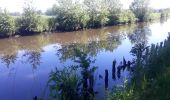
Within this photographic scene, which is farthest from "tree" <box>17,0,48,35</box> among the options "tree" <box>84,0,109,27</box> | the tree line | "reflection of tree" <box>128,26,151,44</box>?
"reflection of tree" <box>128,26,151,44</box>

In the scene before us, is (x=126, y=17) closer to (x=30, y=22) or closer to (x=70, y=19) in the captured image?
(x=70, y=19)

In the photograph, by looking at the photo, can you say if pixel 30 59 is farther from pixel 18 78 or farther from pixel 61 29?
pixel 61 29

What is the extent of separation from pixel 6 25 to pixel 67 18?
44.4ft

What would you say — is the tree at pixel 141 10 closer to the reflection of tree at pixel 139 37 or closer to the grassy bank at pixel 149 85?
the reflection of tree at pixel 139 37

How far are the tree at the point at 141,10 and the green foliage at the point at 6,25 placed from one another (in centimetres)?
4199

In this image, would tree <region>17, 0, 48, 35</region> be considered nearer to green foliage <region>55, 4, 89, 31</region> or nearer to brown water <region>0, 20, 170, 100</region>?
green foliage <region>55, 4, 89, 31</region>

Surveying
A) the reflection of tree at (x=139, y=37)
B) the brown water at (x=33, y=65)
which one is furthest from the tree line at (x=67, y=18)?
the reflection of tree at (x=139, y=37)

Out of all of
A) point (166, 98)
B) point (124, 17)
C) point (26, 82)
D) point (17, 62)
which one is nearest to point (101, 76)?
point (26, 82)

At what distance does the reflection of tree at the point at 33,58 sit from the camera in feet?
93.5

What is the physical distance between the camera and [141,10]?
8419 centimetres

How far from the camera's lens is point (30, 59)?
31.2 m

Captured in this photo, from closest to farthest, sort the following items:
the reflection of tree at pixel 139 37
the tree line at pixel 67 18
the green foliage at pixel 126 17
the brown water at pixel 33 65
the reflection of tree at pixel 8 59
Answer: the brown water at pixel 33 65 < the reflection of tree at pixel 8 59 < the reflection of tree at pixel 139 37 < the tree line at pixel 67 18 < the green foliage at pixel 126 17

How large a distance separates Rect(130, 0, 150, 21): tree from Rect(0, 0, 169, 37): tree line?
769 centimetres

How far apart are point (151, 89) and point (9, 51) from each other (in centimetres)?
2841
